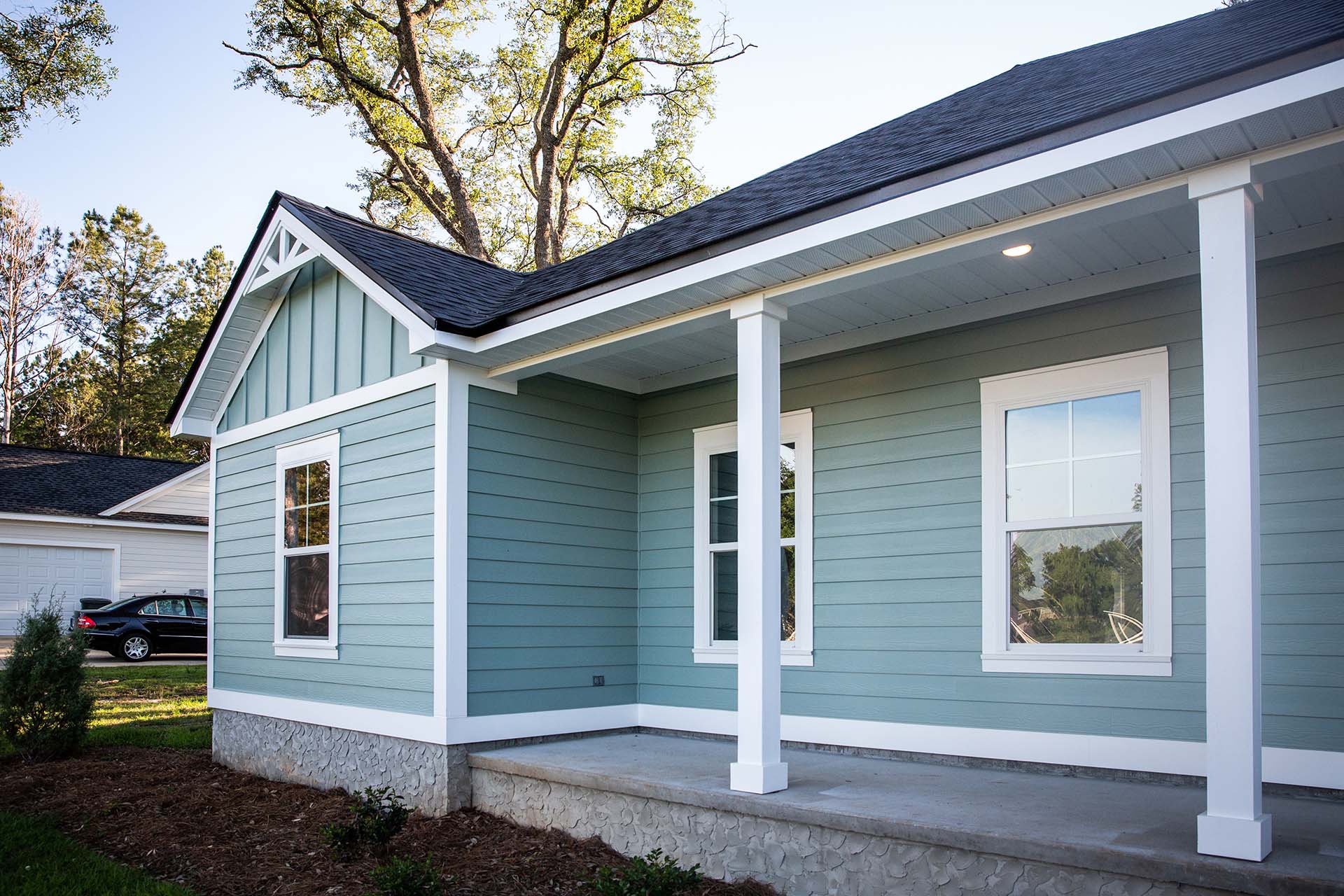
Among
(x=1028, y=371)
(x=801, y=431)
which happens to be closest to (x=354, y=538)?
(x=801, y=431)

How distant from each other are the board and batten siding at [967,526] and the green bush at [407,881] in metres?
2.66

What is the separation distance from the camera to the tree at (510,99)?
20062mm

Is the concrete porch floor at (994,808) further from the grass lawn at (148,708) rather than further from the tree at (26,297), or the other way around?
the tree at (26,297)

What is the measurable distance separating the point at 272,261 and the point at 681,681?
16.1 feet

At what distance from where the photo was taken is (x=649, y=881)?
4.12m

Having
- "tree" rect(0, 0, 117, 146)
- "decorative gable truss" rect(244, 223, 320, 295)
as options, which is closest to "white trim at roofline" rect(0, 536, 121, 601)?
"tree" rect(0, 0, 117, 146)

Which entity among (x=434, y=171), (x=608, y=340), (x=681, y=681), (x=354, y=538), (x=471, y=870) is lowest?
(x=471, y=870)

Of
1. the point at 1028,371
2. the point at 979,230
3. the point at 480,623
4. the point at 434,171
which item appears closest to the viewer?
the point at 979,230

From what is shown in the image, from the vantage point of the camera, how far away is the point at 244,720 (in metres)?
8.75

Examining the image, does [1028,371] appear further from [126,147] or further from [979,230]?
[126,147]

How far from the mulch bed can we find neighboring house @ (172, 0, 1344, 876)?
43 centimetres

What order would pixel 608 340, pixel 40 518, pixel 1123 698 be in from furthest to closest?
pixel 40 518
pixel 608 340
pixel 1123 698

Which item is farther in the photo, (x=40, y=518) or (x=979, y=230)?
(x=40, y=518)

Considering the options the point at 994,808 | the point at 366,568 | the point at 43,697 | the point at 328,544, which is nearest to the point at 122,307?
the point at 43,697
